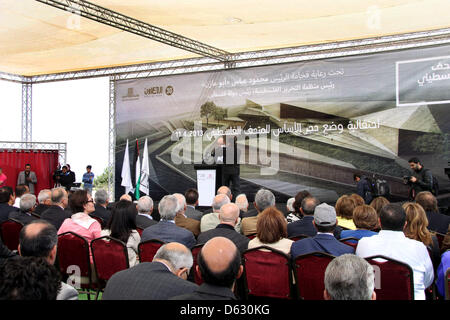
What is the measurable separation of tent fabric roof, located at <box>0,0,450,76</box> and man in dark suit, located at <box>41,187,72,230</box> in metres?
3.91

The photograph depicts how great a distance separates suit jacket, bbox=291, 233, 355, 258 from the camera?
2.69 meters

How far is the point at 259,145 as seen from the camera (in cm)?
1060

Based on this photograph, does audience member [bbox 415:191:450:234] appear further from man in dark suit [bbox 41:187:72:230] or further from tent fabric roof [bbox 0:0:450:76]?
tent fabric roof [bbox 0:0:450:76]

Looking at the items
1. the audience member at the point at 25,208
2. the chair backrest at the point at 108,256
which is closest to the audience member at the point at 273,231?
the chair backrest at the point at 108,256

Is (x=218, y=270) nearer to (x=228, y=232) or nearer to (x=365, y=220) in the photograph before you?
(x=228, y=232)

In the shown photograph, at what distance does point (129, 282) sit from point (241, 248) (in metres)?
1.35

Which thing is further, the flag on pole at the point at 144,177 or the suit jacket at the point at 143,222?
the flag on pole at the point at 144,177

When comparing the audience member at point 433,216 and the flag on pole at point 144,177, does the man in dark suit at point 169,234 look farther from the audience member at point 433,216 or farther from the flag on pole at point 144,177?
the flag on pole at point 144,177

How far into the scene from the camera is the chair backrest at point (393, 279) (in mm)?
2297

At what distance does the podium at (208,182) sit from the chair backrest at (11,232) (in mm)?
4418

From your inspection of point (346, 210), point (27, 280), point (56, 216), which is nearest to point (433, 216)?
point (346, 210)

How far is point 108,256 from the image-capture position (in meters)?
3.19

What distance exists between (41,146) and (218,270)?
13.4m

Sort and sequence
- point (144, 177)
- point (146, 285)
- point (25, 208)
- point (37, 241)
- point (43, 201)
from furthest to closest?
point (144, 177), point (43, 201), point (25, 208), point (37, 241), point (146, 285)
